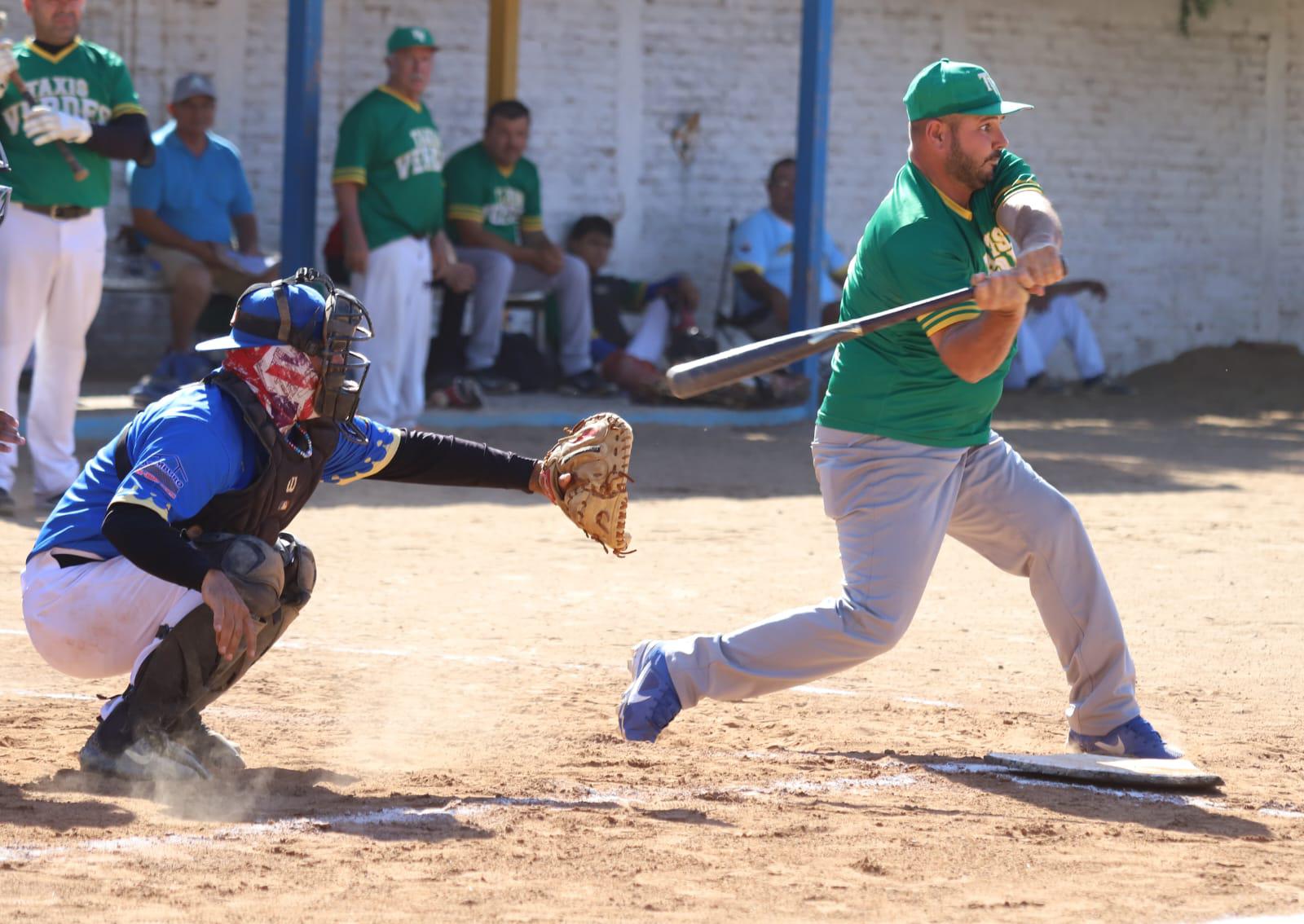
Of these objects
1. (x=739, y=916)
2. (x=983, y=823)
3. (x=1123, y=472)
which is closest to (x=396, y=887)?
(x=739, y=916)

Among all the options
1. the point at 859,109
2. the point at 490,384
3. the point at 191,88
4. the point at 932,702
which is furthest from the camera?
the point at 859,109

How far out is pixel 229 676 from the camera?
4.66m

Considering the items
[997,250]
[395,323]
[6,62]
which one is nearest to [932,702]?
[997,250]

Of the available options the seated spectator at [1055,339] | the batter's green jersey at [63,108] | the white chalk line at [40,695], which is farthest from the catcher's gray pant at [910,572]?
the seated spectator at [1055,339]

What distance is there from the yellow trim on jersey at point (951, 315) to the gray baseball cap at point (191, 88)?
350 inches

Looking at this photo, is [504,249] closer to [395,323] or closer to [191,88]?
[395,323]

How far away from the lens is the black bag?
548 inches

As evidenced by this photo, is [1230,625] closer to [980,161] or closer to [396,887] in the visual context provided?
[980,161]

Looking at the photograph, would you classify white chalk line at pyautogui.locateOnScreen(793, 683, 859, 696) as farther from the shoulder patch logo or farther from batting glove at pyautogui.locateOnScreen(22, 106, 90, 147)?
batting glove at pyautogui.locateOnScreen(22, 106, 90, 147)

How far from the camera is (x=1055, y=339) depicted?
55.7ft

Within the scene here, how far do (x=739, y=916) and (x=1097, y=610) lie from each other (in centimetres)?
174

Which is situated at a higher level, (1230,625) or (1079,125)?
(1079,125)

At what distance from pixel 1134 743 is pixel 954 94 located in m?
1.80

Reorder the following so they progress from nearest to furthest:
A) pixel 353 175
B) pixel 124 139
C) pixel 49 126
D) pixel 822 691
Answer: pixel 822 691 → pixel 49 126 → pixel 124 139 → pixel 353 175
